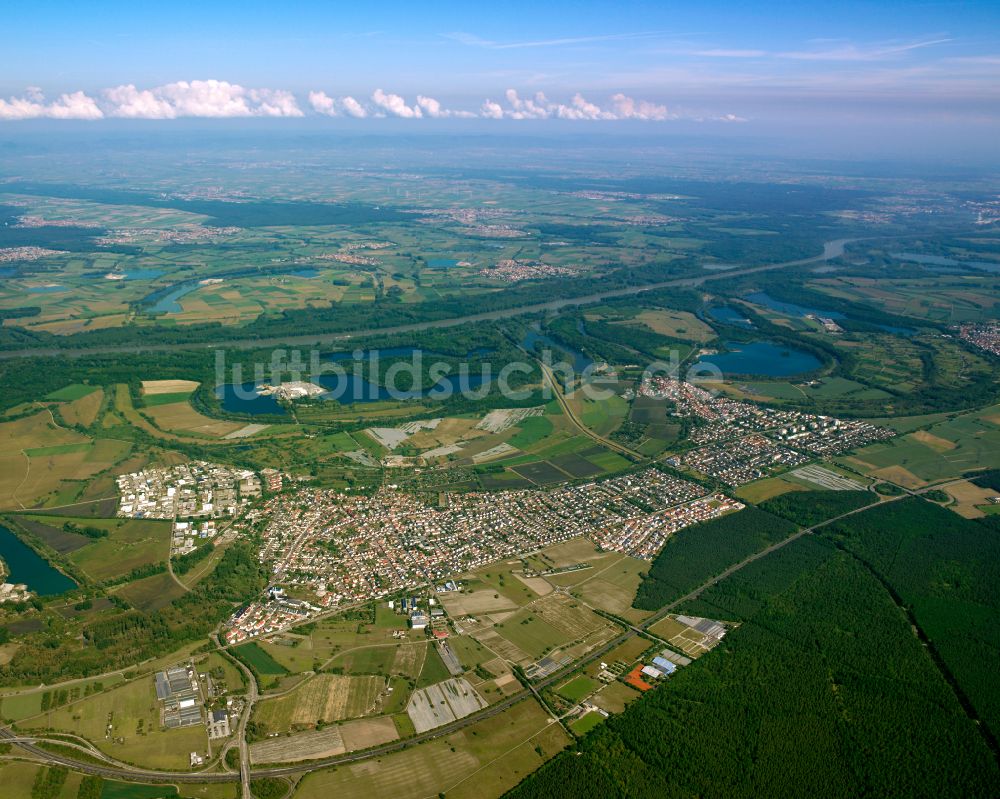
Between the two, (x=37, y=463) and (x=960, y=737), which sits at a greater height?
(x=960, y=737)

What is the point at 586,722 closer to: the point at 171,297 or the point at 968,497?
the point at 968,497

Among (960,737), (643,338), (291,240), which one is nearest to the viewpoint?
(960,737)

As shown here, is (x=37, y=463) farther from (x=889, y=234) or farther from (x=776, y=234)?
(x=889, y=234)

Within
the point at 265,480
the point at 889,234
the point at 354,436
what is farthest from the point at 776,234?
the point at 265,480

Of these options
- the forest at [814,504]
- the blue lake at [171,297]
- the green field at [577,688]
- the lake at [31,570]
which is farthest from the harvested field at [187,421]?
the forest at [814,504]

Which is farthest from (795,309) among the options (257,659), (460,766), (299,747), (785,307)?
(299,747)

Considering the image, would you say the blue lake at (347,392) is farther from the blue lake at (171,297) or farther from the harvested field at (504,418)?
the blue lake at (171,297)
